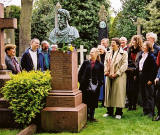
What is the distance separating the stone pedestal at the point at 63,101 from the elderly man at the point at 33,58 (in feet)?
6.14

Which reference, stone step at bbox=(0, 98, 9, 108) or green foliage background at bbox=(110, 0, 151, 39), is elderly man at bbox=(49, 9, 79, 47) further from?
green foliage background at bbox=(110, 0, 151, 39)

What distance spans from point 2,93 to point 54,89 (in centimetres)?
123

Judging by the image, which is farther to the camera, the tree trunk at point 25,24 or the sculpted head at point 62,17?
the tree trunk at point 25,24

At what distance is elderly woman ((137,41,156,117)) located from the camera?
322 inches

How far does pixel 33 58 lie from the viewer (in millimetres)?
8914

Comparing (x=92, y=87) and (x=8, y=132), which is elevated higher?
(x=92, y=87)

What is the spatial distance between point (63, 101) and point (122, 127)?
4.91 feet

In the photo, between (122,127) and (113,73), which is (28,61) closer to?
(113,73)

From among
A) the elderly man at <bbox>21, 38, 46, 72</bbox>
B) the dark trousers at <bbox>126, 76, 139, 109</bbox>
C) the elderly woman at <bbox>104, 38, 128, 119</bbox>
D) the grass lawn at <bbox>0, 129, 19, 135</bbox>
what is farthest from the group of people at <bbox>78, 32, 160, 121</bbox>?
the grass lawn at <bbox>0, 129, 19, 135</bbox>

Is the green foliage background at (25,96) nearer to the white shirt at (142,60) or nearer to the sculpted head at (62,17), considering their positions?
the sculpted head at (62,17)

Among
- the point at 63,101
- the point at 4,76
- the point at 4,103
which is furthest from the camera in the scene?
the point at 4,76

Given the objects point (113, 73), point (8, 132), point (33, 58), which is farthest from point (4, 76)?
point (113, 73)

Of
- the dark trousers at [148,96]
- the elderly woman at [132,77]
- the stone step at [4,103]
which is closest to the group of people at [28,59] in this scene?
the stone step at [4,103]

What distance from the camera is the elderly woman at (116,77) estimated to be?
8164 millimetres
